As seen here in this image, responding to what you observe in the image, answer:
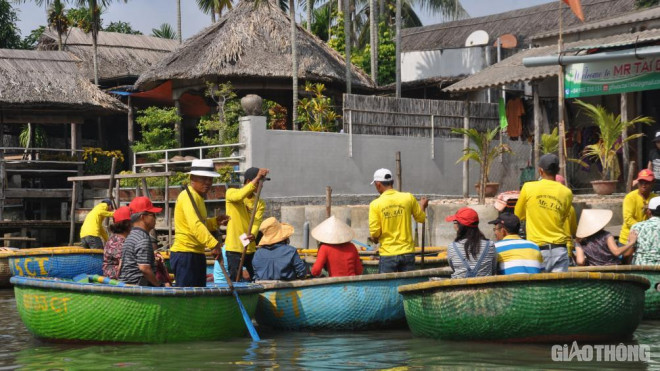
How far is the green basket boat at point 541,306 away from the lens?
934 cm

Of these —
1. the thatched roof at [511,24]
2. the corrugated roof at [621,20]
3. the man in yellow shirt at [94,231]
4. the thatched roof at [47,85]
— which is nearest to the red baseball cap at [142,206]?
the man in yellow shirt at [94,231]

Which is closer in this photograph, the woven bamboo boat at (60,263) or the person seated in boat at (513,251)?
the person seated in boat at (513,251)

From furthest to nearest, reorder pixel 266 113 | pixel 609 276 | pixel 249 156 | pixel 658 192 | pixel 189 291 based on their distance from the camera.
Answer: pixel 266 113 < pixel 249 156 < pixel 658 192 < pixel 189 291 < pixel 609 276

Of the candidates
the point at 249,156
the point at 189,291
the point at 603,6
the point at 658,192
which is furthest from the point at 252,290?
the point at 603,6

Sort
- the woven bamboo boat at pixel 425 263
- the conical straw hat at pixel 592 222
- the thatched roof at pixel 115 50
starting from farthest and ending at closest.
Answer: the thatched roof at pixel 115 50 → the woven bamboo boat at pixel 425 263 → the conical straw hat at pixel 592 222

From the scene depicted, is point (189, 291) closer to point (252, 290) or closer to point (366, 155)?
point (252, 290)

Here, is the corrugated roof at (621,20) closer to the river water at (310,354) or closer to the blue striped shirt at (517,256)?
the river water at (310,354)

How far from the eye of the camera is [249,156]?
70.5 ft

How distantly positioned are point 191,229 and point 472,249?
281cm

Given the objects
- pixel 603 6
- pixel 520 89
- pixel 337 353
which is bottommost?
pixel 337 353

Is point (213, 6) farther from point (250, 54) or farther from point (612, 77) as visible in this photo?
point (612, 77)

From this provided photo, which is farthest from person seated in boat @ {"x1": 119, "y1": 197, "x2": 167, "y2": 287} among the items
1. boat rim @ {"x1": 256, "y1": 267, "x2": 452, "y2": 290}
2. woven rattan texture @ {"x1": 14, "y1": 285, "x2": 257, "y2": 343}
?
boat rim @ {"x1": 256, "y1": 267, "x2": 452, "y2": 290}

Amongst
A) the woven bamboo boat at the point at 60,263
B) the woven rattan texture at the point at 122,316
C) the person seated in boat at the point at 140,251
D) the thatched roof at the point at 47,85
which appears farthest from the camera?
the thatched roof at the point at 47,85

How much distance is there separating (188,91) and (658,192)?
14.4m
